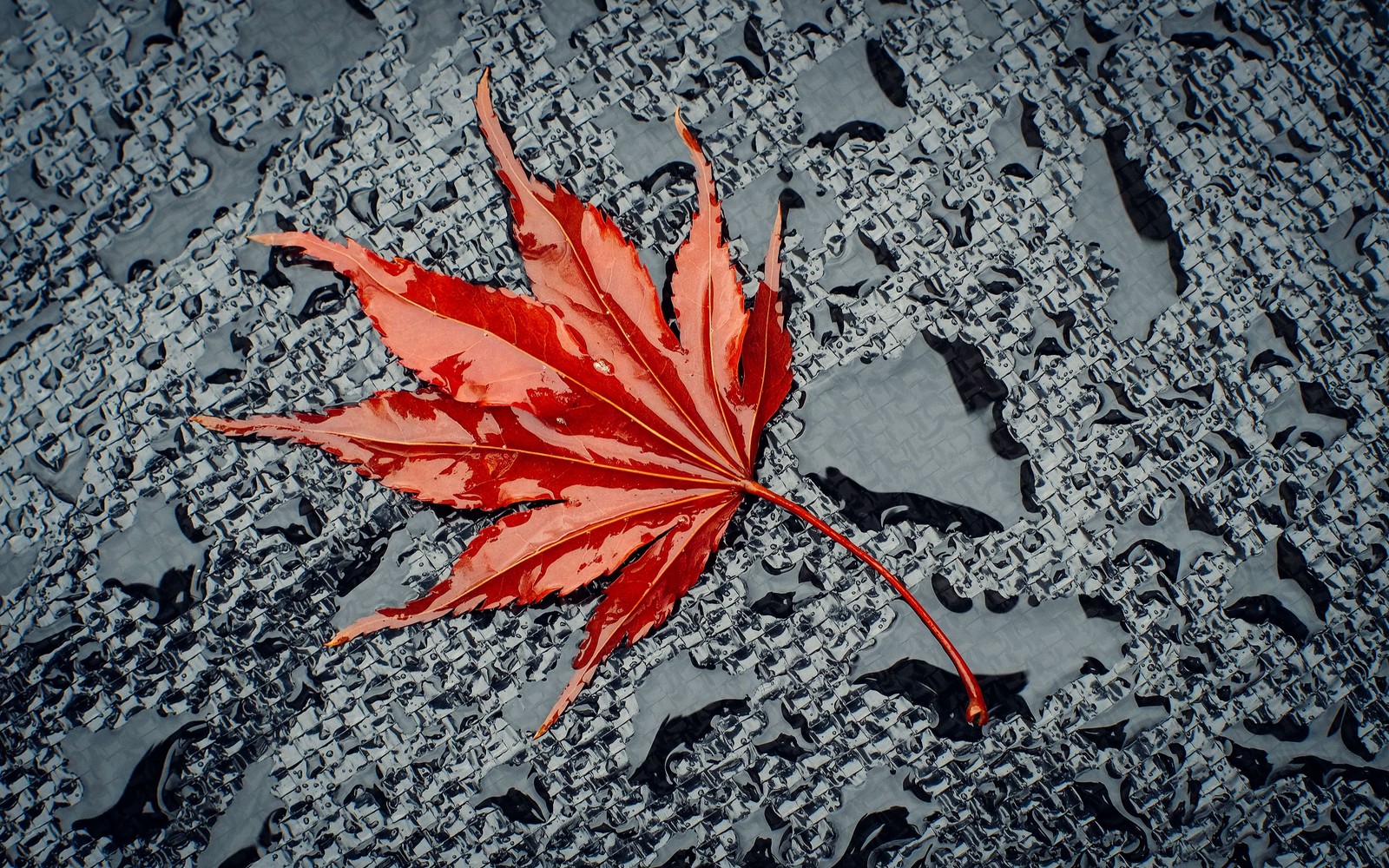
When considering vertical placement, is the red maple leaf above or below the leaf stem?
above

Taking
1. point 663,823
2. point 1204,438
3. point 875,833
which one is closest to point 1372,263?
point 1204,438

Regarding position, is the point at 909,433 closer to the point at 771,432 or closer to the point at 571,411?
the point at 771,432

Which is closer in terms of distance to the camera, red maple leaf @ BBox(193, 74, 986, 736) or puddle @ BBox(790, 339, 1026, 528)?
red maple leaf @ BBox(193, 74, 986, 736)

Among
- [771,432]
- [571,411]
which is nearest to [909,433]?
[771,432]

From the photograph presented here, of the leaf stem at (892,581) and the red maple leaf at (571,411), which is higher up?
the red maple leaf at (571,411)

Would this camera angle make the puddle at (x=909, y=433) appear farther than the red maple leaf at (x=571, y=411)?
Yes
